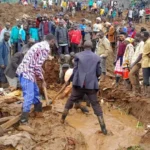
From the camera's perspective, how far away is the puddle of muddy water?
666 centimetres

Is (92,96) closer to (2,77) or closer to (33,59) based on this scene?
(33,59)

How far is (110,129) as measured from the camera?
7.43 meters

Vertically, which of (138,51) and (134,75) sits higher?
(138,51)

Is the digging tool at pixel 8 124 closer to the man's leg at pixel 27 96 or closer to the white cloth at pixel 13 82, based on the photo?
the man's leg at pixel 27 96

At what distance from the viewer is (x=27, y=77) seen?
22.2 ft

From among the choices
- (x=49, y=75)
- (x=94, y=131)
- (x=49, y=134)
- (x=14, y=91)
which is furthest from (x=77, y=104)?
(x=49, y=75)

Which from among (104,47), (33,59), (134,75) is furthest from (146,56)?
(33,59)

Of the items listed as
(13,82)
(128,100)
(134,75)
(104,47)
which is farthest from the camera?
(104,47)

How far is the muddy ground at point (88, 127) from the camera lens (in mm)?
6172

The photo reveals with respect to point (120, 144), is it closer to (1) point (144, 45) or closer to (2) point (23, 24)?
(1) point (144, 45)

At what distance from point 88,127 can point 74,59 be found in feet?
5.49

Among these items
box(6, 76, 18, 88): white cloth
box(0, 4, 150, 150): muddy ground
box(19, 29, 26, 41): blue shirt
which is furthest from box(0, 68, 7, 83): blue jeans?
box(19, 29, 26, 41): blue shirt

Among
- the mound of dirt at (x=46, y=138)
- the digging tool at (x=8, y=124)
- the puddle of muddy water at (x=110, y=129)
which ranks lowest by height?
the puddle of muddy water at (x=110, y=129)

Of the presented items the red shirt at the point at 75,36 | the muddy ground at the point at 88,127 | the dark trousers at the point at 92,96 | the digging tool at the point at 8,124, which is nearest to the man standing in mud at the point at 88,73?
the dark trousers at the point at 92,96
